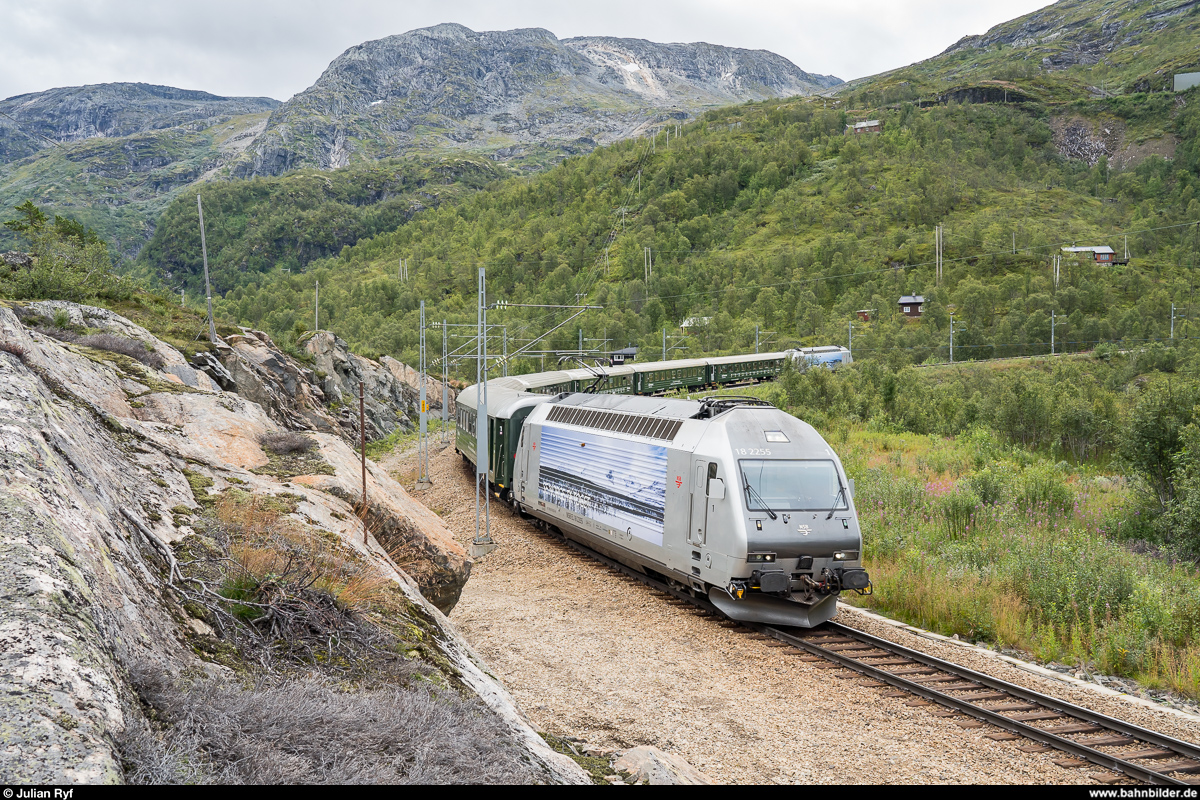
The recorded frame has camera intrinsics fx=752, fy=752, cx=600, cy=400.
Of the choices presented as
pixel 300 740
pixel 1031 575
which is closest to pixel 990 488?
pixel 1031 575

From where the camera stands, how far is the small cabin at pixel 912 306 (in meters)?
84.6

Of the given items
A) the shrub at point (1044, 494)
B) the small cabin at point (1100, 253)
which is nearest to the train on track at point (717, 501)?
the shrub at point (1044, 494)

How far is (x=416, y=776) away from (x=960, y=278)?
3879 inches

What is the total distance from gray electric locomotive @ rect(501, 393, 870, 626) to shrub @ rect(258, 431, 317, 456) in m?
6.17

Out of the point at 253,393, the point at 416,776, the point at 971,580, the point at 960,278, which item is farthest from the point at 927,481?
the point at 960,278

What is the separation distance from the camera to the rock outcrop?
2658 millimetres

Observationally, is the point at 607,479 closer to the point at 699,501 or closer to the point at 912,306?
the point at 699,501

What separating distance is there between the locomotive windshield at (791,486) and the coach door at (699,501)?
0.64 metres

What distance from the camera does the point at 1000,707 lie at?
898 centimetres

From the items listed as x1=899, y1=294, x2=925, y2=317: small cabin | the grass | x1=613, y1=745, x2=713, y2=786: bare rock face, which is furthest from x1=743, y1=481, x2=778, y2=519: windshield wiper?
x1=899, y1=294, x2=925, y2=317: small cabin

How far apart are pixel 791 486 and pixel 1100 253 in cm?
10463

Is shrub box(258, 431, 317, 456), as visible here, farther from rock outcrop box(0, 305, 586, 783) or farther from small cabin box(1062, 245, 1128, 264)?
small cabin box(1062, 245, 1128, 264)
